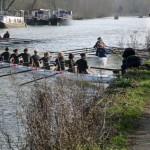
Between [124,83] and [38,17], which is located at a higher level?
[38,17]

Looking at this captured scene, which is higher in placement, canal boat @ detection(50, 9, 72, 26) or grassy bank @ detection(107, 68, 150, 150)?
canal boat @ detection(50, 9, 72, 26)

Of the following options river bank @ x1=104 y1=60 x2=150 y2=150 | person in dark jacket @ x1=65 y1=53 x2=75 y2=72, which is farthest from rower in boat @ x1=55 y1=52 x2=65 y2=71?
river bank @ x1=104 y1=60 x2=150 y2=150

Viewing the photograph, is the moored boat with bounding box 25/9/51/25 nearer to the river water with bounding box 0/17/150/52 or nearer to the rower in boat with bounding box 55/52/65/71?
the river water with bounding box 0/17/150/52

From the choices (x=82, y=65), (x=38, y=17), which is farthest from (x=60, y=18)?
(x=82, y=65)

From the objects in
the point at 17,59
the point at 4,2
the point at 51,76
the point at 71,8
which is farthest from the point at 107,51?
the point at 71,8

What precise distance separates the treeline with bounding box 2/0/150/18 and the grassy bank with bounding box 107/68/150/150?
281 feet

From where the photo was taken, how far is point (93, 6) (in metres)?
117

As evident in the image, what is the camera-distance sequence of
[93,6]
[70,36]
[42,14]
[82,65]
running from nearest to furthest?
[82,65], [70,36], [42,14], [93,6]

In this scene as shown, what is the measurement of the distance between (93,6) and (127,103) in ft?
361

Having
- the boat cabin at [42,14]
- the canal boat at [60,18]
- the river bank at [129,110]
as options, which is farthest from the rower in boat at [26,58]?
the boat cabin at [42,14]

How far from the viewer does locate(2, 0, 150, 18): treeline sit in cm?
9941

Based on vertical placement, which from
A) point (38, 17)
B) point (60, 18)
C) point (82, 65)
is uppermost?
point (38, 17)

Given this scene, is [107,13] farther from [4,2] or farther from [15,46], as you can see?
[15,46]

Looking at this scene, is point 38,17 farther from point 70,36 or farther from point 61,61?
point 61,61
